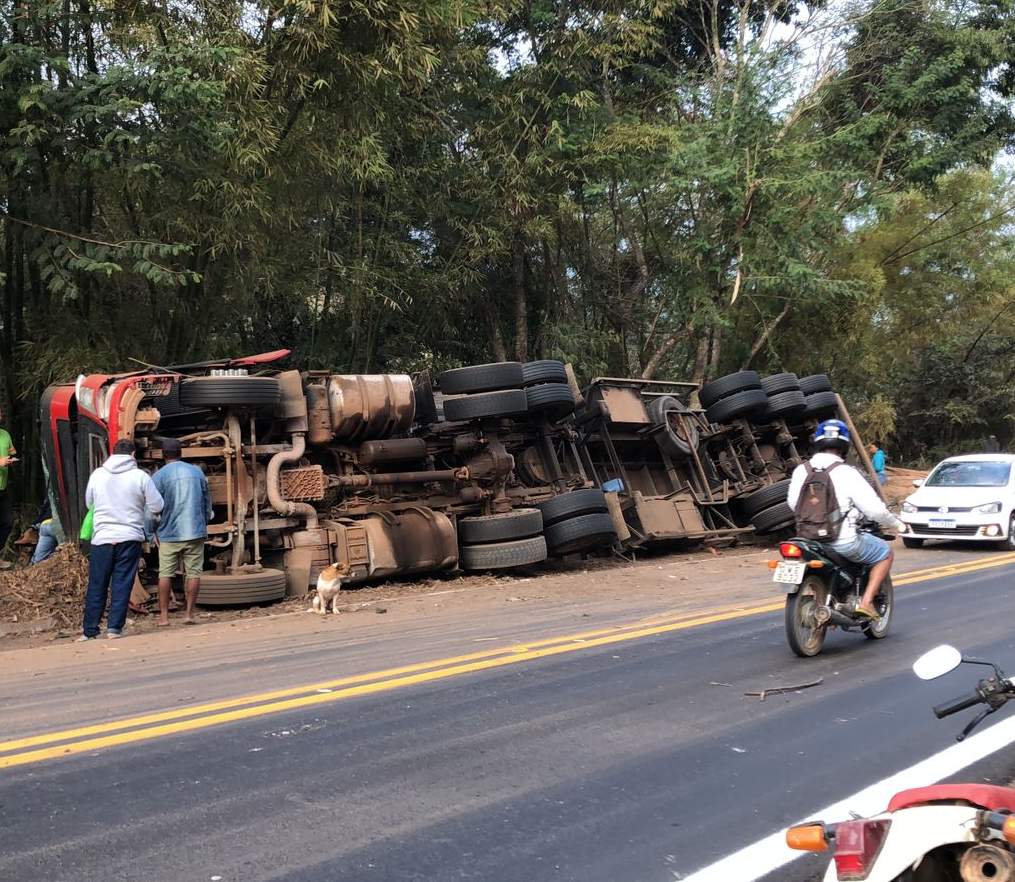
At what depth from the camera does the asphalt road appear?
3.45 meters

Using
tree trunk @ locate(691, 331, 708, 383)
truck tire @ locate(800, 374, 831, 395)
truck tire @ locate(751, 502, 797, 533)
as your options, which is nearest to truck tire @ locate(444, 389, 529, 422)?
truck tire @ locate(751, 502, 797, 533)

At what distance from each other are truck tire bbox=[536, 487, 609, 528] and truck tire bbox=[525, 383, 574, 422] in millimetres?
1113

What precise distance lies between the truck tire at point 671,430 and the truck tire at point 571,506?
8.13 ft

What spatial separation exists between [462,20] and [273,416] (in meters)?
6.33

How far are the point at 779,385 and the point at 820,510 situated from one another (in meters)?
8.74

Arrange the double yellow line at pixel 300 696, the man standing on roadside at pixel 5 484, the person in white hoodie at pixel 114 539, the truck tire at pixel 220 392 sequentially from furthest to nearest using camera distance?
the man standing on roadside at pixel 5 484, the truck tire at pixel 220 392, the person in white hoodie at pixel 114 539, the double yellow line at pixel 300 696

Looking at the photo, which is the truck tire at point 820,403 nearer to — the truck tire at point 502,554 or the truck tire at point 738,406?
the truck tire at point 738,406

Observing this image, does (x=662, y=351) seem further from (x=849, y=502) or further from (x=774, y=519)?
(x=849, y=502)

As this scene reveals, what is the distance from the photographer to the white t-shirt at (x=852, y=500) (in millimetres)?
6676

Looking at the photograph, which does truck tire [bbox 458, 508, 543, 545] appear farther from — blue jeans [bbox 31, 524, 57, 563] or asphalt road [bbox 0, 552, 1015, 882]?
asphalt road [bbox 0, 552, 1015, 882]

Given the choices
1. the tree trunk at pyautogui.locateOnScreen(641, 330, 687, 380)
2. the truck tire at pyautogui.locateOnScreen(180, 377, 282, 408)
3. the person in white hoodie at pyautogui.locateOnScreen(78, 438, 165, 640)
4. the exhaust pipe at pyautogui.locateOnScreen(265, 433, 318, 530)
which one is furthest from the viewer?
the tree trunk at pyautogui.locateOnScreen(641, 330, 687, 380)

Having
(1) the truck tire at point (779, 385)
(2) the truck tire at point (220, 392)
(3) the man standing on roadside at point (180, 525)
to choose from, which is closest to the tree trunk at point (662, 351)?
(1) the truck tire at point (779, 385)

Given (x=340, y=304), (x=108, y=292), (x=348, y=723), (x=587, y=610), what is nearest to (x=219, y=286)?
(x=108, y=292)

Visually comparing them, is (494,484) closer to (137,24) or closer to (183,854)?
(137,24)
